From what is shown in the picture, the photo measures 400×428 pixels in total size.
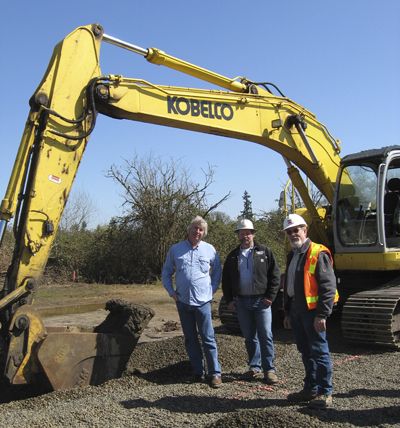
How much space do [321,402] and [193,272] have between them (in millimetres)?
1830

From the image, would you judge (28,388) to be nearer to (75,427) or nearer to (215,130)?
(75,427)

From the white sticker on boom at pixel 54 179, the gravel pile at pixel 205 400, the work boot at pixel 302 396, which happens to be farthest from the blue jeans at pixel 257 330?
the white sticker on boom at pixel 54 179

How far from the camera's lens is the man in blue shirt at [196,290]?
18.0 ft

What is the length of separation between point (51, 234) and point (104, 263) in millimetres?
14147

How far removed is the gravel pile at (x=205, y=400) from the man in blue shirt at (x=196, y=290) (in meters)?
0.30

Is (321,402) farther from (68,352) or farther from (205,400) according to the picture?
(68,352)

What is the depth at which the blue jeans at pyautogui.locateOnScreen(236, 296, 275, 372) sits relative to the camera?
5.53m

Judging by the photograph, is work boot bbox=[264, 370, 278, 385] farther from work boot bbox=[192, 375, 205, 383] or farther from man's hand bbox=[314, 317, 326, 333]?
man's hand bbox=[314, 317, 326, 333]

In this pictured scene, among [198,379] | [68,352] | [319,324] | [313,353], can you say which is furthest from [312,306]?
[68,352]

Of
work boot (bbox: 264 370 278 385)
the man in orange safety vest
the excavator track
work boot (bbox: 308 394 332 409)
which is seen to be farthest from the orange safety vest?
the excavator track

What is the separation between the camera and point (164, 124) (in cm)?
659

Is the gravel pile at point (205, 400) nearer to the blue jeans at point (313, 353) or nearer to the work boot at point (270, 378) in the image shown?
the work boot at point (270, 378)

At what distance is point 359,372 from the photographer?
5863 mm

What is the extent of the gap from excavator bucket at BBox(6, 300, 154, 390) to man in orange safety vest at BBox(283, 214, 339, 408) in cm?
175
